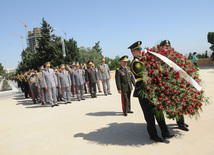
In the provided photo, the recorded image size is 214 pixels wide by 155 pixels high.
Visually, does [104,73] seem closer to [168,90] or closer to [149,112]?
[149,112]

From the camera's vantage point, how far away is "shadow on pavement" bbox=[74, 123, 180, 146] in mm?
3872

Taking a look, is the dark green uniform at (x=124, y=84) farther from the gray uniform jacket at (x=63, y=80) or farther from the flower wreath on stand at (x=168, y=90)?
the gray uniform jacket at (x=63, y=80)

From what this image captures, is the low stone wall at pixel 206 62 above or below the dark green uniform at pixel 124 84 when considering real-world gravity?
above

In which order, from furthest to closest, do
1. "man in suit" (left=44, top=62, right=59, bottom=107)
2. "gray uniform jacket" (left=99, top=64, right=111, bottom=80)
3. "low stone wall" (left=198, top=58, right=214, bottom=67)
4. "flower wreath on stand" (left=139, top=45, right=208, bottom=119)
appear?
"low stone wall" (left=198, top=58, right=214, bottom=67) → "gray uniform jacket" (left=99, top=64, right=111, bottom=80) → "man in suit" (left=44, top=62, right=59, bottom=107) → "flower wreath on stand" (left=139, top=45, right=208, bottom=119)

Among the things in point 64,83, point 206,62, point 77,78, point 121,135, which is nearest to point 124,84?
point 121,135

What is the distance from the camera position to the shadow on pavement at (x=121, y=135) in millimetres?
3872

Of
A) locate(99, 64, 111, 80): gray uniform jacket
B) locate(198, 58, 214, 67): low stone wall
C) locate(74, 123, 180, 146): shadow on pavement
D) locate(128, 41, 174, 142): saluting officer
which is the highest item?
A: locate(198, 58, 214, 67): low stone wall

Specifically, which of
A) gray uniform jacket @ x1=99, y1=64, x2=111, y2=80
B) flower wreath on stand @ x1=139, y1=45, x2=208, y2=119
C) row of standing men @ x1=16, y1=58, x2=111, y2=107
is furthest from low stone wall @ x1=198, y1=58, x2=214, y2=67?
flower wreath on stand @ x1=139, y1=45, x2=208, y2=119

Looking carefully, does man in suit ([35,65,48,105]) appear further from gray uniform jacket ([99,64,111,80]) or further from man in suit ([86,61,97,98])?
gray uniform jacket ([99,64,111,80])

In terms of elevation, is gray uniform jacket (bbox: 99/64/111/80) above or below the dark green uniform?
above

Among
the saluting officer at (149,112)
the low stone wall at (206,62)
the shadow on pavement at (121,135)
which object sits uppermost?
the low stone wall at (206,62)

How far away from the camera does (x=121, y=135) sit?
168 inches

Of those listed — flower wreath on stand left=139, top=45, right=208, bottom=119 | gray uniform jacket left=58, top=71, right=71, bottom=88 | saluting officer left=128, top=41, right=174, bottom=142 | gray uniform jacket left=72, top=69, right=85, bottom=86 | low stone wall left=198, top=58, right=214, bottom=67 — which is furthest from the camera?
low stone wall left=198, top=58, right=214, bottom=67

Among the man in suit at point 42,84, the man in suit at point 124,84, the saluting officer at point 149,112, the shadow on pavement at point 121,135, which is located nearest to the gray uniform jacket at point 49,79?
the man in suit at point 42,84
